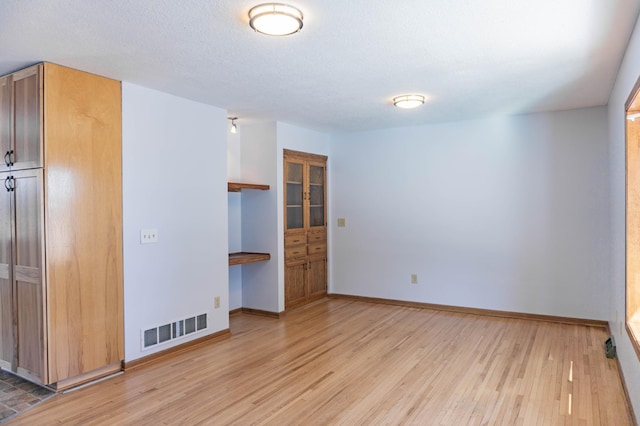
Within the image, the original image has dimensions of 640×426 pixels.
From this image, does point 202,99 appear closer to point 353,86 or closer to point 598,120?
point 353,86

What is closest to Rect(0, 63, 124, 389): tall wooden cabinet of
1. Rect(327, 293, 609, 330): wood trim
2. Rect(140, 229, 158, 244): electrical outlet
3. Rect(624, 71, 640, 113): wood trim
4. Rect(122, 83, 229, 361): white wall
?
Rect(122, 83, 229, 361): white wall

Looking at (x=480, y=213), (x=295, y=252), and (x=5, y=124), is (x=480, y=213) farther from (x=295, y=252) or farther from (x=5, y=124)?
(x=5, y=124)

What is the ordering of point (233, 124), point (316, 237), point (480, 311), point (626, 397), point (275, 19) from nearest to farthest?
point (275, 19)
point (626, 397)
point (233, 124)
point (480, 311)
point (316, 237)

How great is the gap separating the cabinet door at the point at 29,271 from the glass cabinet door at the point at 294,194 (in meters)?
2.87

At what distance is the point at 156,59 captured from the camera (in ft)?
9.55

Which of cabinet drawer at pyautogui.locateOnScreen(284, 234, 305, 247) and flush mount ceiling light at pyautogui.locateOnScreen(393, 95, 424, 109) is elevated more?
flush mount ceiling light at pyautogui.locateOnScreen(393, 95, 424, 109)

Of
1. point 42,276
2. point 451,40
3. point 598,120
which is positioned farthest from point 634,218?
point 42,276

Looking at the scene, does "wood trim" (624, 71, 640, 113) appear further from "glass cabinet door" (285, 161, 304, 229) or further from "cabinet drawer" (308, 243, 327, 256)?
"cabinet drawer" (308, 243, 327, 256)

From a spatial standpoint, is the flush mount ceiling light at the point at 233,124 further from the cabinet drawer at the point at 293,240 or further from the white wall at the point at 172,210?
the cabinet drawer at the point at 293,240

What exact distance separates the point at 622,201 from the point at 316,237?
3691 millimetres

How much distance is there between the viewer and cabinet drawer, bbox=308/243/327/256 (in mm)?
5875

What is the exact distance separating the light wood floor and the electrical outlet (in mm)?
1059

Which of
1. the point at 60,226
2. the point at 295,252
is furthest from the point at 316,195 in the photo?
the point at 60,226

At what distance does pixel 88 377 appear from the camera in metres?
3.25
